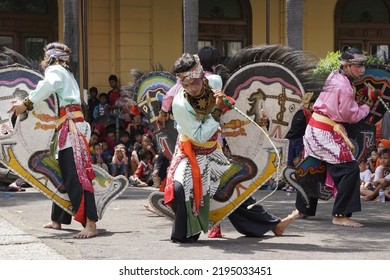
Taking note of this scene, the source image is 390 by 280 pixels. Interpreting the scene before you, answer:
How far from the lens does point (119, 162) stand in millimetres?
15547

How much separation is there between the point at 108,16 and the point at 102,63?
96cm

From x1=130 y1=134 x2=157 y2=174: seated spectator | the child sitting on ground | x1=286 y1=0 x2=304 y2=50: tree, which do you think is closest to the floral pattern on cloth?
the child sitting on ground

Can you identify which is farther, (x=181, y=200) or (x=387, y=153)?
(x=387, y=153)

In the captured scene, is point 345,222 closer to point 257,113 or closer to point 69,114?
point 257,113

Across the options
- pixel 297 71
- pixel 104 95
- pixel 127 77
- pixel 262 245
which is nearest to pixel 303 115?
pixel 297 71

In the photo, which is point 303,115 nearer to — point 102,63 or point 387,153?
point 387,153

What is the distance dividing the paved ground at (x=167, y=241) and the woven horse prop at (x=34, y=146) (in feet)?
1.26

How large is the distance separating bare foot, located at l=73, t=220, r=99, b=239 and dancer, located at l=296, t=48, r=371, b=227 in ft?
7.35

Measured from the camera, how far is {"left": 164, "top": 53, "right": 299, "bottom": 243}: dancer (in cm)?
773

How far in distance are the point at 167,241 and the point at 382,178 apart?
16.1 ft

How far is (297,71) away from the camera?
8.36 meters

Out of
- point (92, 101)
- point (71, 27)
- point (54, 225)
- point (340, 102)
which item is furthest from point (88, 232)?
point (92, 101)

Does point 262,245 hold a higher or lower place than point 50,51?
lower

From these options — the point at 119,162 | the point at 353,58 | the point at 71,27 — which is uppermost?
the point at 71,27
